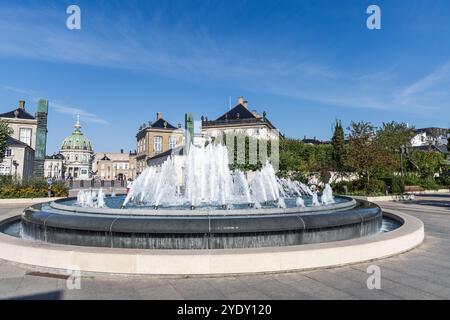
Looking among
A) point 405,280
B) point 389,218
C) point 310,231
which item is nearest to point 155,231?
point 310,231

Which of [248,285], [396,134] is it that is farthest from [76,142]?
[248,285]

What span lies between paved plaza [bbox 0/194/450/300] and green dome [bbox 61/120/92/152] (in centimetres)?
15681

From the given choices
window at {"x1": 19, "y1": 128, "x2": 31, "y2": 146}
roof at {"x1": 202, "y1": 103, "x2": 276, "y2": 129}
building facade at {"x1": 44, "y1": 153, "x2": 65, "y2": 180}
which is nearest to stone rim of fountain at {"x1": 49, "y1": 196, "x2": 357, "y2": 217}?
roof at {"x1": 202, "y1": 103, "x2": 276, "y2": 129}

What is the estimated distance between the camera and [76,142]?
150 metres

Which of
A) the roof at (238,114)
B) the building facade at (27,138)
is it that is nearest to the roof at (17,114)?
the building facade at (27,138)

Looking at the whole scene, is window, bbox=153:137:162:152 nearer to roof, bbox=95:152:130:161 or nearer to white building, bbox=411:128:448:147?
white building, bbox=411:128:448:147

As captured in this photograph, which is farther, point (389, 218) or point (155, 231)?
point (389, 218)

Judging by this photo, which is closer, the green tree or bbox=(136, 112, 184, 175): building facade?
the green tree

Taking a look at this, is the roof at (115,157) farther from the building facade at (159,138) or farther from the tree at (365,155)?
the tree at (365,155)

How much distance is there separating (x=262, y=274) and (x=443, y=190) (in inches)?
1394

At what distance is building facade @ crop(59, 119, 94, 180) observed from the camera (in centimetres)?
13927
